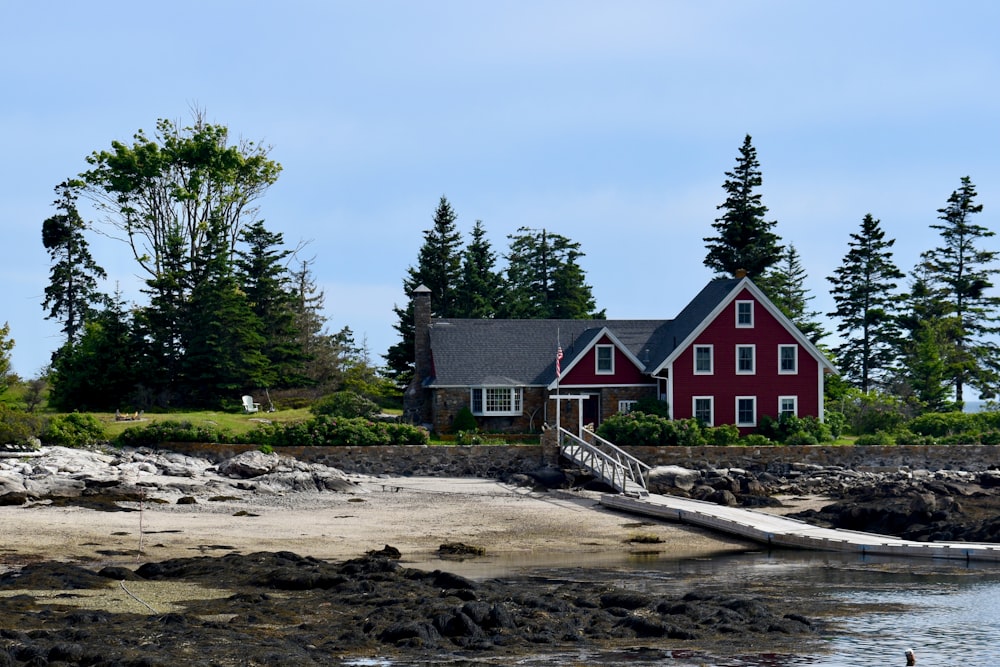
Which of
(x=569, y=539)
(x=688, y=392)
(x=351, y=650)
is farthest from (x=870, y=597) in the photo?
(x=688, y=392)

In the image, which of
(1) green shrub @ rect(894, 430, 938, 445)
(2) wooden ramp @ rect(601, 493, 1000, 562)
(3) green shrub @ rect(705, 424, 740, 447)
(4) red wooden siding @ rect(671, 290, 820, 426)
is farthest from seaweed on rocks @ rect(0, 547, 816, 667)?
(1) green shrub @ rect(894, 430, 938, 445)

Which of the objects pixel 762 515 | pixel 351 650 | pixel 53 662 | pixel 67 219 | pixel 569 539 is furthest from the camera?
pixel 67 219

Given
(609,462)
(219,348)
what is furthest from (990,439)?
(219,348)

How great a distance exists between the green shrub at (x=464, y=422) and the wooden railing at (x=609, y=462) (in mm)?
5446

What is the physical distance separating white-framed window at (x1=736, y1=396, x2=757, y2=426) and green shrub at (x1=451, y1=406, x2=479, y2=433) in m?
10.9

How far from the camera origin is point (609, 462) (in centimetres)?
4053

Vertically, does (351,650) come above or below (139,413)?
below

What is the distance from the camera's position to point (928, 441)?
49.0 m

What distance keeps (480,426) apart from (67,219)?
31.7m

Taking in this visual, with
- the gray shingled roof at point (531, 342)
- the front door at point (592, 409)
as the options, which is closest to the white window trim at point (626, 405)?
the front door at point (592, 409)

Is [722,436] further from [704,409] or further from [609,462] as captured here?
[609,462]

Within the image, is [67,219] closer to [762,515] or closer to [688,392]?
[688,392]

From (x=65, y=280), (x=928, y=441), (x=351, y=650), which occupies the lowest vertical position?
(x=351, y=650)

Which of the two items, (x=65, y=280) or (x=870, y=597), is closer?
(x=870, y=597)
